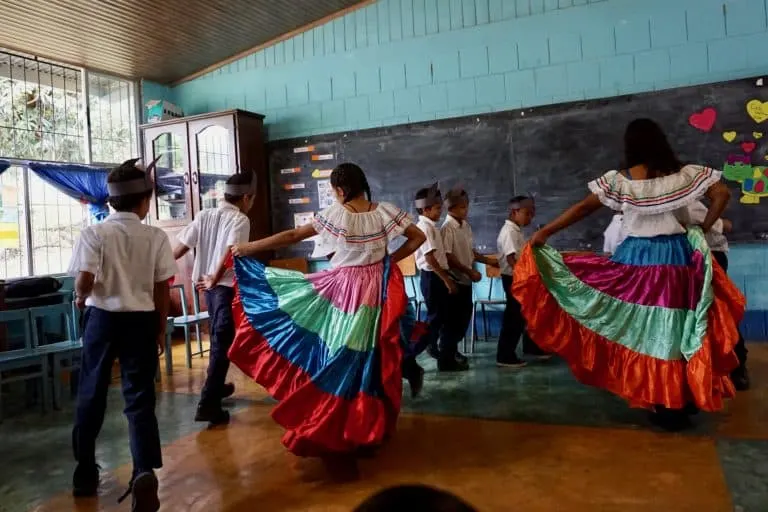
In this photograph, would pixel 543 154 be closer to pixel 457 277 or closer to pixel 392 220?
pixel 457 277

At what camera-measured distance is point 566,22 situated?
17.7 feet

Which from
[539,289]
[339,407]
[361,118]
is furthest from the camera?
[361,118]

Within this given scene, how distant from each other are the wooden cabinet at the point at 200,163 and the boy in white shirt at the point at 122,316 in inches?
155

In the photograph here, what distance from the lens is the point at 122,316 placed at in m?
2.41

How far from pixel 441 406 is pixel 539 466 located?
1.07 m

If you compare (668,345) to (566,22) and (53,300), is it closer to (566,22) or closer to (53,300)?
(566,22)

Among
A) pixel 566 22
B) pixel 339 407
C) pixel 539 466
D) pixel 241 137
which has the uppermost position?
pixel 566 22

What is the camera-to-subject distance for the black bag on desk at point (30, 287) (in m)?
4.83

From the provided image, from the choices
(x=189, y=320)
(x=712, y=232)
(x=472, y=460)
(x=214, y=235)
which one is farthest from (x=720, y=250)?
(x=189, y=320)

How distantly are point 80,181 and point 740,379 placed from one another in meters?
5.96

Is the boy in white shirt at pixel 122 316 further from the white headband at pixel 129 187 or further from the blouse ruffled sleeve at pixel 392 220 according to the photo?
the blouse ruffled sleeve at pixel 392 220

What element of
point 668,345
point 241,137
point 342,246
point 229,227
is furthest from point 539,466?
point 241,137

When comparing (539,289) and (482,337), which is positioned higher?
(539,289)

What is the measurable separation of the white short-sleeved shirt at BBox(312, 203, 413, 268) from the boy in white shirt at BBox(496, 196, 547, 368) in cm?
186
